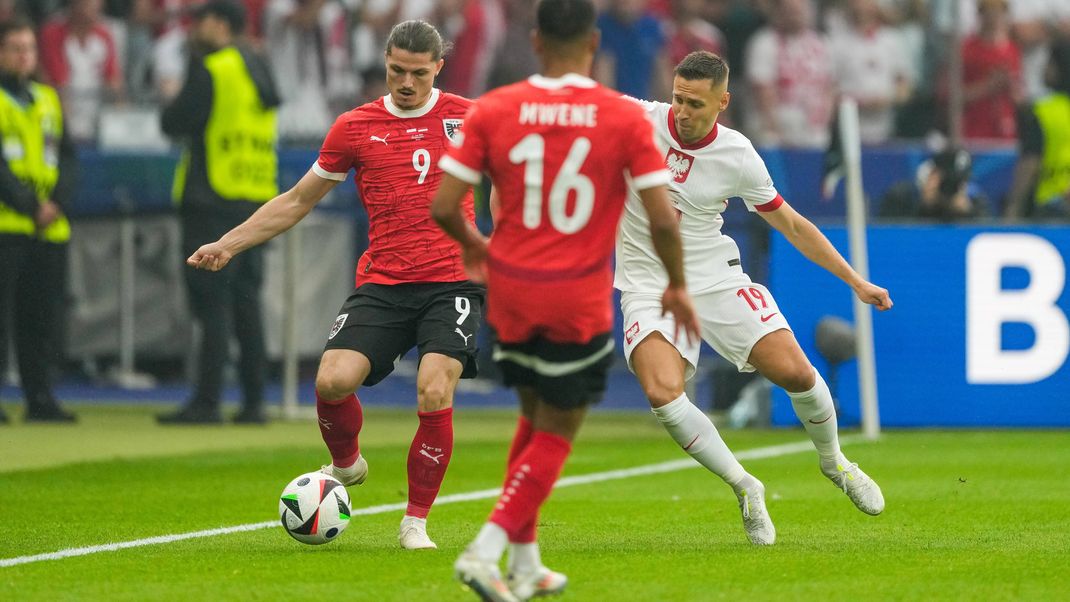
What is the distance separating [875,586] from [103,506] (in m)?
4.10

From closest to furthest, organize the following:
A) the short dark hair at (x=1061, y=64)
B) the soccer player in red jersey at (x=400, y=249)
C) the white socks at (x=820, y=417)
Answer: the soccer player in red jersey at (x=400, y=249) → the white socks at (x=820, y=417) → the short dark hair at (x=1061, y=64)

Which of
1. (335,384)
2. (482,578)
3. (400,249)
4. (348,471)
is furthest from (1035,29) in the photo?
(482,578)

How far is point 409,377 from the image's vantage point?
57.4 feet

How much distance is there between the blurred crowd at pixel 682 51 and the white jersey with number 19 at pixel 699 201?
9.01 metres

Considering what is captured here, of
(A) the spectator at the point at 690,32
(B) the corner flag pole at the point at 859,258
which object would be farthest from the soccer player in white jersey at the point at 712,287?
(A) the spectator at the point at 690,32

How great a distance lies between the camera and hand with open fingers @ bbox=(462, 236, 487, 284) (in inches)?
229

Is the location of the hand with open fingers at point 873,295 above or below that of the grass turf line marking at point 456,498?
above

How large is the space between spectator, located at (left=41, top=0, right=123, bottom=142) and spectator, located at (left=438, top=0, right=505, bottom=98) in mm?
3085

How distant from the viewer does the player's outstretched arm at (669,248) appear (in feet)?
18.6

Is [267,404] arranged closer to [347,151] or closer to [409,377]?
[409,377]

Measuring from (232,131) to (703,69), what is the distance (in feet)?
20.9

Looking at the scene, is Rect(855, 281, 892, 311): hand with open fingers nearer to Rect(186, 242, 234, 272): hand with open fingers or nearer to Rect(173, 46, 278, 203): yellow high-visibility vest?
Rect(186, 242, 234, 272): hand with open fingers

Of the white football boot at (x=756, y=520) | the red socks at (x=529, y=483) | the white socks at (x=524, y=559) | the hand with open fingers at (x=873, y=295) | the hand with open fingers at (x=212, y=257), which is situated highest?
the hand with open fingers at (x=212, y=257)

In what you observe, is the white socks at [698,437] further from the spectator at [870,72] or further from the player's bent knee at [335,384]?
the spectator at [870,72]
